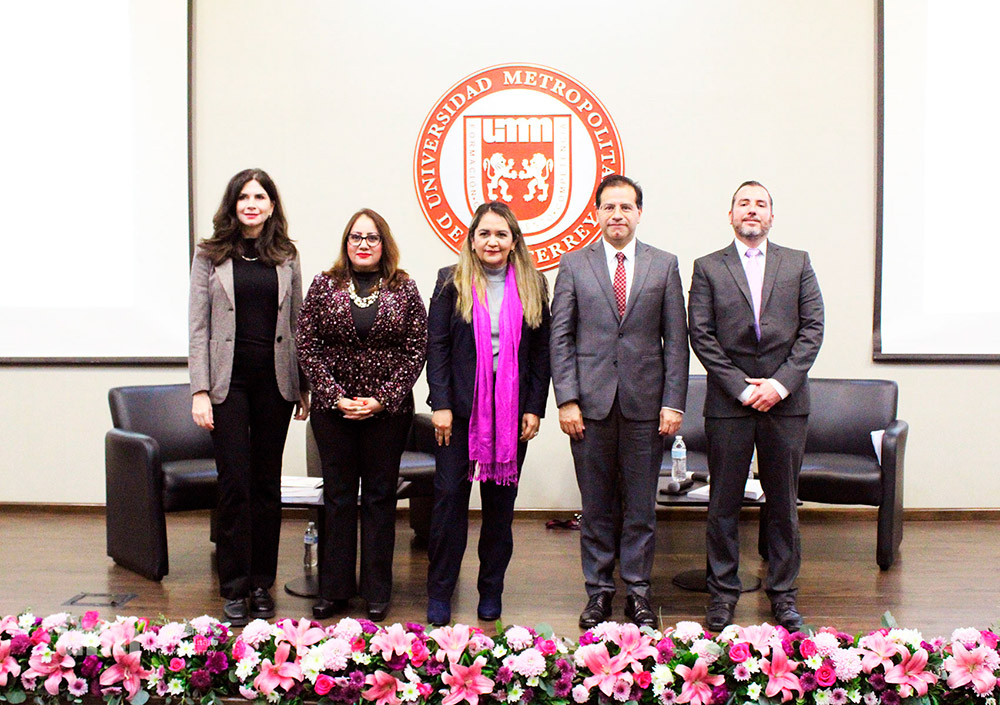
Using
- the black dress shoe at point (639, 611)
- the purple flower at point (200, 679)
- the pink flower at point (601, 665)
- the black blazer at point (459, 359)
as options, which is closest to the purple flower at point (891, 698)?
the pink flower at point (601, 665)

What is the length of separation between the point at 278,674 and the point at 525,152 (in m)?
3.18

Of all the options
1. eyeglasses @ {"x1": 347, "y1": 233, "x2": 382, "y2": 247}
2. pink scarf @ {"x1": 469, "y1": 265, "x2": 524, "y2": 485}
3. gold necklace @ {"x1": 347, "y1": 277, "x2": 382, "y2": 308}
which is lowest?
pink scarf @ {"x1": 469, "y1": 265, "x2": 524, "y2": 485}

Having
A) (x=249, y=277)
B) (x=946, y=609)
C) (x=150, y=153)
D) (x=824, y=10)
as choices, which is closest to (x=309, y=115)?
(x=150, y=153)

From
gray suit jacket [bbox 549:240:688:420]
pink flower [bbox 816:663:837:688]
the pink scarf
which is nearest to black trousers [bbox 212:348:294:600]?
the pink scarf

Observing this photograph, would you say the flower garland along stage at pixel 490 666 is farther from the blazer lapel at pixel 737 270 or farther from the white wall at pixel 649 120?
the white wall at pixel 649 120

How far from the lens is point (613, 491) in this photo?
3172 millimetres

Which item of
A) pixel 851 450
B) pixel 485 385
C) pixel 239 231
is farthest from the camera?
pixel 851 450

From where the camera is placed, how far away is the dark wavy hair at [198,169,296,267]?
10.2 feet

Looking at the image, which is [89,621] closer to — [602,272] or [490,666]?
[490,666]

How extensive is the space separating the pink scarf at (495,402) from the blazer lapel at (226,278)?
0.86m

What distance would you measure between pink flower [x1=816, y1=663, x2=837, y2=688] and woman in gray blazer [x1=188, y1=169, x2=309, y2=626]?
6.25 feet

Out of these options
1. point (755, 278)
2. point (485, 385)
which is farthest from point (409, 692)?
point (755, 278)

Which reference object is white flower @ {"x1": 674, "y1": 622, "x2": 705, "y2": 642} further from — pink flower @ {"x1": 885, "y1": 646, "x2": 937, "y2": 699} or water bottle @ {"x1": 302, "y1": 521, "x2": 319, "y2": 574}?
water bottle @ {"x1": 302, "y1": 521, "x2": 319, "y2": 574}

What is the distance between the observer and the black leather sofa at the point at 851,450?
3916 millimetres
